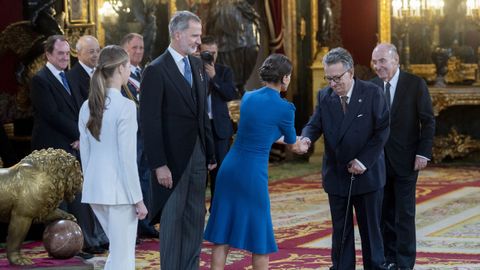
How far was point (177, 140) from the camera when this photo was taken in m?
6.59

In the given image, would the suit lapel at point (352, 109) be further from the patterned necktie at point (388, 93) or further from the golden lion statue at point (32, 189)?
the golden lion statue at point (32, 189)

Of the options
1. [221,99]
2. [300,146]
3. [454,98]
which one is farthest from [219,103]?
[454,98]

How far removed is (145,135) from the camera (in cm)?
651

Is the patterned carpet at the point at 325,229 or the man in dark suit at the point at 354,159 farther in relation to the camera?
the patterned carpet at the point at 325,229

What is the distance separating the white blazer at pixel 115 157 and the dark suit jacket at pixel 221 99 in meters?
3.42

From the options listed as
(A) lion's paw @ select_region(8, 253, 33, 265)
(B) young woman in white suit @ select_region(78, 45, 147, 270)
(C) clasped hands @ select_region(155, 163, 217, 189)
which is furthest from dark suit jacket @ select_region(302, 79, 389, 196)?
(A) lion's paw @ select_region(8, 253, 33, 265)

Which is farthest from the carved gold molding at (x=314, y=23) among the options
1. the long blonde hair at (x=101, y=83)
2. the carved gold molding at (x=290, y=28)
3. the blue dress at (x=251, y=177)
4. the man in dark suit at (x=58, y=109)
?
the long blonde hair at (x=101, y=83)

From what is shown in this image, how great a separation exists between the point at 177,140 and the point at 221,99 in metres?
3.13

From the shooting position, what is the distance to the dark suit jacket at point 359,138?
700cm

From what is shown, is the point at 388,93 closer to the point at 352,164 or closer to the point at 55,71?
the point at 352,164

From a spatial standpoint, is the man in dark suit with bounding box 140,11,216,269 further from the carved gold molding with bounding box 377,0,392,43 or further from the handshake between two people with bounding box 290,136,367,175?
the carved gold molding with bounding box 377,0,392,43

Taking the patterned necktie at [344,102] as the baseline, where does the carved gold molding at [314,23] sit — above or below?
above

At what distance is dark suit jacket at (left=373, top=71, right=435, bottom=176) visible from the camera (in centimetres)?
774

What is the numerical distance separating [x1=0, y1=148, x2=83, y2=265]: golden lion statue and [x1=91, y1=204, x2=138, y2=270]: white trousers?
1.13 m
